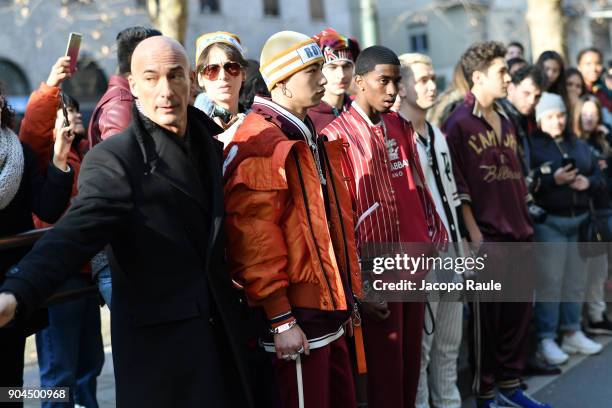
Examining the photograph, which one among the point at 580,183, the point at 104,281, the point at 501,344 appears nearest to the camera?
the point at 104,281

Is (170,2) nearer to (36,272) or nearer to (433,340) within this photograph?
(433,340)

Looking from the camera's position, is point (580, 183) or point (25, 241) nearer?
point (25, 241)

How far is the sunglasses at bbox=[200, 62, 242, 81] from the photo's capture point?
428 cm

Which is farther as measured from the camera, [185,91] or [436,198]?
[436,198]

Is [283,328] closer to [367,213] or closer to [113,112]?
[367,213]

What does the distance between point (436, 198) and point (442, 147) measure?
14.9 inches

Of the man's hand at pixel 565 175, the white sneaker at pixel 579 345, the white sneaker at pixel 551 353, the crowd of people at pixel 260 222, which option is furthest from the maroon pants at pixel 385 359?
the white sneaker at pixel 579 345

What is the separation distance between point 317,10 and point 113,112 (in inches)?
1102

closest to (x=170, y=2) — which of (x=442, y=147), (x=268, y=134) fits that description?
(x=442, y=147)

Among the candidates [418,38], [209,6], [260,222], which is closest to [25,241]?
[260,222]

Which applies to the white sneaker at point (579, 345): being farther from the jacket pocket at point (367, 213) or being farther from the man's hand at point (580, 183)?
the jacket pocket at point (367, 213)

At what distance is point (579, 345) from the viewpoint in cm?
672

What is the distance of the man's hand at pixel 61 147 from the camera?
11.6ft

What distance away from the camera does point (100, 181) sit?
107 inches
